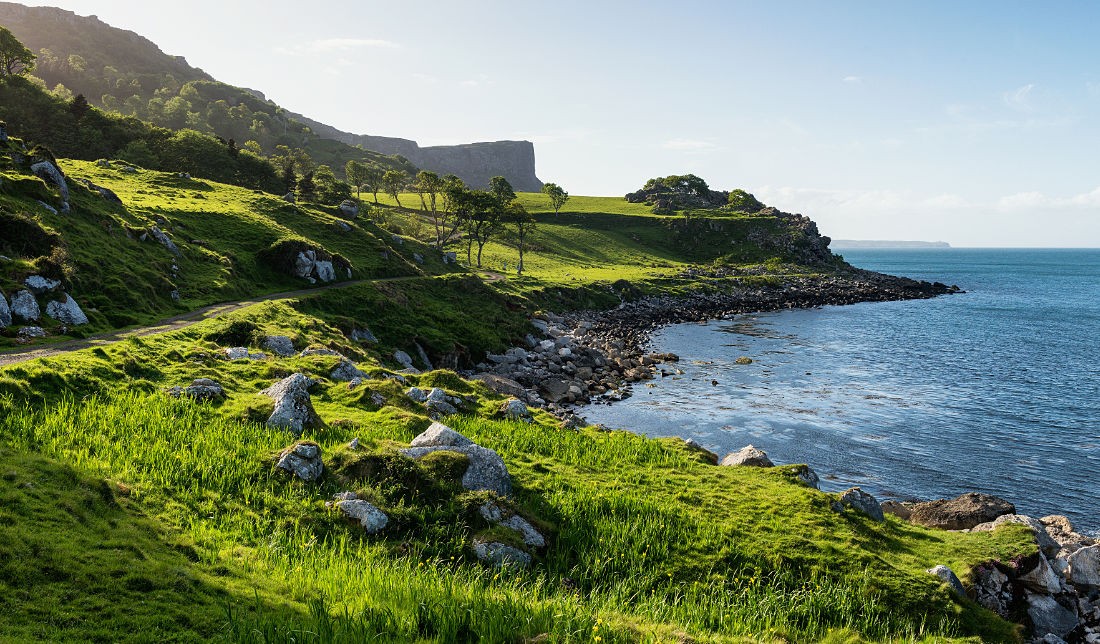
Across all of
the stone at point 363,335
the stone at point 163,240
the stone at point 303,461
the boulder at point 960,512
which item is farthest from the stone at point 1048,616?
the stone at point 163,240

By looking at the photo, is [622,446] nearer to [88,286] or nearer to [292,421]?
[292,421]

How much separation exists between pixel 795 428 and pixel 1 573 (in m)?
42.8

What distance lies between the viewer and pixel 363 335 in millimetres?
46875

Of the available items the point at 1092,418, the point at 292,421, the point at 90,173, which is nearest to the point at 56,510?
the point at 292,421

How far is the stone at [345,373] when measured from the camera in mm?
28688

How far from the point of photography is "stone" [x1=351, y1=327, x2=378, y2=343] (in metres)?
45.9

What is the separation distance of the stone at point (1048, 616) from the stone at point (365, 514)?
19547mm

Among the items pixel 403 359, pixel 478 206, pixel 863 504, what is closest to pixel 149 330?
pixel 403 359

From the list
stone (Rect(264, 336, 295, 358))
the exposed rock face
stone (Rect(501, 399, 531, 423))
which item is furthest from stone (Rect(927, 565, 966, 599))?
stone (Rect(264, 336, 295, 358))

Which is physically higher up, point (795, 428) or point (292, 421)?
point (292, 421)

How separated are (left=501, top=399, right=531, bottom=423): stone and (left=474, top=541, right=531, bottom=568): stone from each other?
12.2m

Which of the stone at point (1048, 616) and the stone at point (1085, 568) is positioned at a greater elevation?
the stone at point (1085, 568)

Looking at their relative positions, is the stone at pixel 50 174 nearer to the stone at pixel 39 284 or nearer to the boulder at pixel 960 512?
the stone at pixel 39 284

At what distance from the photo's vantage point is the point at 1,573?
9.00m
